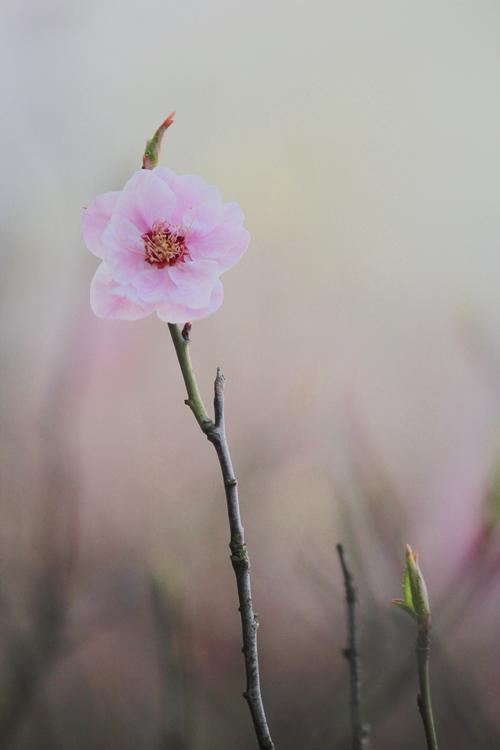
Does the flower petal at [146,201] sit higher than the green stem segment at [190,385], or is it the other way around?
the flower petal at [146,201]

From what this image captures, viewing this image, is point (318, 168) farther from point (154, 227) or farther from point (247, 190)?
point (154, 227)

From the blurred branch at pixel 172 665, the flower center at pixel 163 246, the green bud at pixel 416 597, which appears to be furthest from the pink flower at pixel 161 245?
the blurred branch at pixel 172 665

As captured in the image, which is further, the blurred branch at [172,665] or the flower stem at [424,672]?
the blurred branch at [172,665]

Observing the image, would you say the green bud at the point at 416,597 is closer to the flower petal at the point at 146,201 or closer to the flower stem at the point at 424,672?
the flower stem at the point at 424,672

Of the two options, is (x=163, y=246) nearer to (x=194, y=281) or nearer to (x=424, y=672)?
(x=194, y=281)

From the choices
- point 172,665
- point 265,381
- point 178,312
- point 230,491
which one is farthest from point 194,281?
point 172,665

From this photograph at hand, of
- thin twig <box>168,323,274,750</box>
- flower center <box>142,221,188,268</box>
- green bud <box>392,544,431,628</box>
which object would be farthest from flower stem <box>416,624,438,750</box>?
flower center <box>142,221,188,268</box>

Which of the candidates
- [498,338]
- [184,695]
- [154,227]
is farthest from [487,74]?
[184,695]
